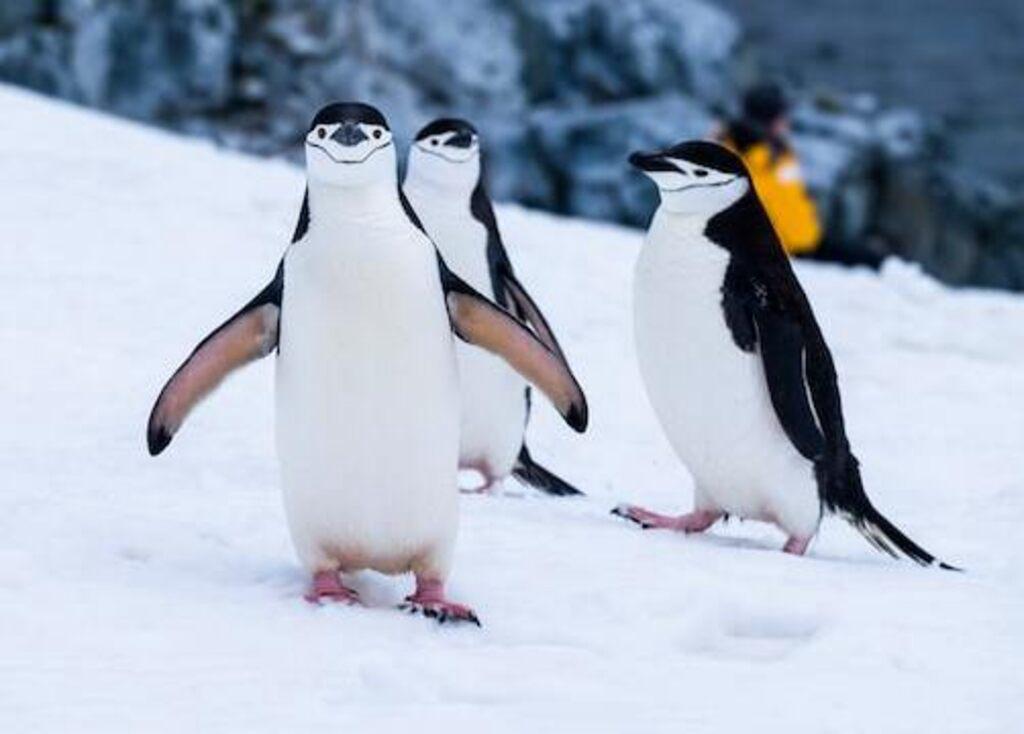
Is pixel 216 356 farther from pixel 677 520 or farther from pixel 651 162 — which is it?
pixel 677 520

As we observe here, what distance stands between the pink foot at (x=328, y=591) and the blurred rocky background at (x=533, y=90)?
12.4m

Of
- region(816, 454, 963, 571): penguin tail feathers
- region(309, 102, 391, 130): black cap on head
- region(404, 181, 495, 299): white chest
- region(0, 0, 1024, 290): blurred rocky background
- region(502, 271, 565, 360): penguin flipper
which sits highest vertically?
region(309, 102, 391, 130): black cap on head

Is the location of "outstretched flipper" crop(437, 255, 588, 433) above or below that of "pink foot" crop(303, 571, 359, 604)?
above

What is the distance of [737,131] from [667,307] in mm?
5079

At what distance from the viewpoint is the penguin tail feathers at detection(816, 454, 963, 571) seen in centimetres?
447

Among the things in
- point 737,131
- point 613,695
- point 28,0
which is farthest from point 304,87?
point 613,695

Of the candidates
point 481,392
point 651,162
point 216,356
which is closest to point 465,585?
point 216,356

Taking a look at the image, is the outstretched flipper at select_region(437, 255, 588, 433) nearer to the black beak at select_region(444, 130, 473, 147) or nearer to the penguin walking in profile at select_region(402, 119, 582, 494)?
the penguin walking in profile at select_region(402, 119, 582, 494)

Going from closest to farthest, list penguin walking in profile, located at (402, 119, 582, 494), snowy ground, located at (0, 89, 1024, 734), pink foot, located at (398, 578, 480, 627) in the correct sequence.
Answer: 1. snowy ground, located at (0, 89, 1024, 734)
2. pink foot, located at (398, 578, 480, 627)
3. penguin walking in profile, located at (402, 119, 582, 494)

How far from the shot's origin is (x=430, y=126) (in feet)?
16.8

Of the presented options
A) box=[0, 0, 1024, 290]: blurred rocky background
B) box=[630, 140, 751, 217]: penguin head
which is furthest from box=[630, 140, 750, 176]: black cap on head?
box=[0, 0, 1024, 290]: blurred rocky background

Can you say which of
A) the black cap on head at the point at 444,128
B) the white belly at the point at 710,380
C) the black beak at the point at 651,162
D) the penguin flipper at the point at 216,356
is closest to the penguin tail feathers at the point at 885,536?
the white belly at the point at 710,380

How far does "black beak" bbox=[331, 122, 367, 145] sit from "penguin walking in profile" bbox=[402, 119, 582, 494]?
4.90ft

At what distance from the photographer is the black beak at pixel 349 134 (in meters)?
3.42
